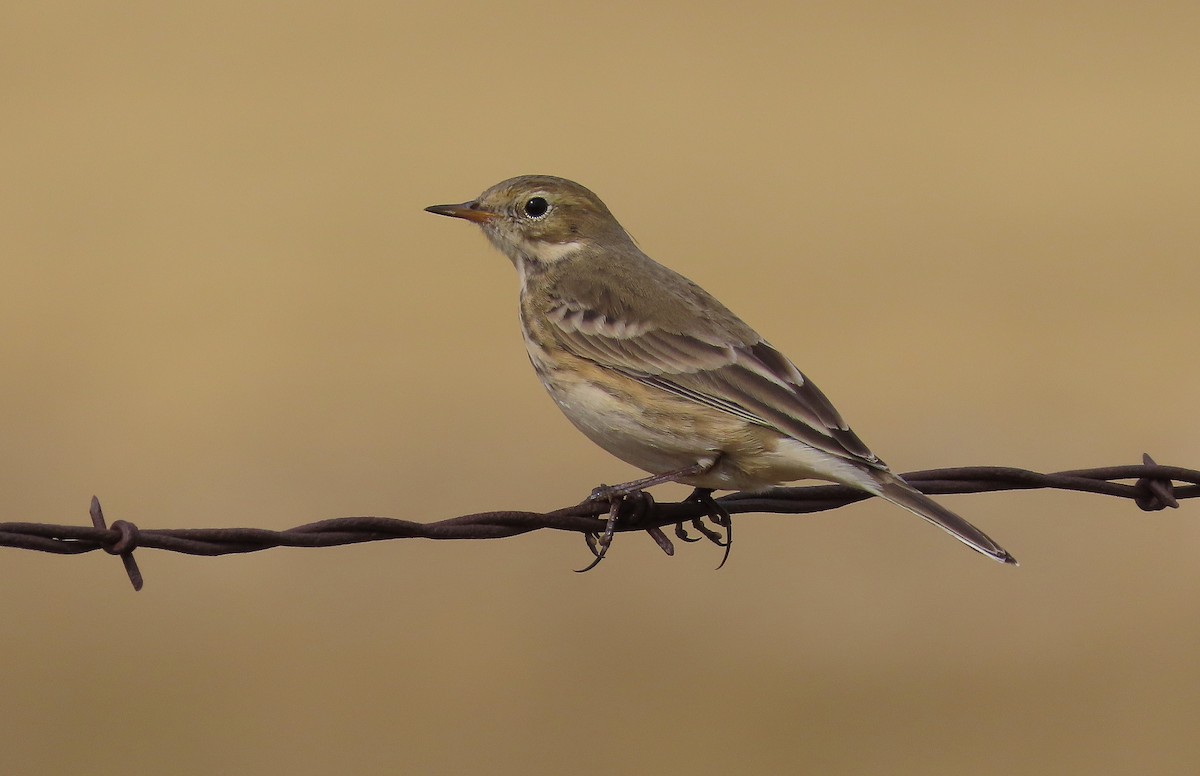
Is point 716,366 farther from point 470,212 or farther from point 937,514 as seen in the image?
point 470,212

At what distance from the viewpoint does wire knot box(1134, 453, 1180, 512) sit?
5699 millimetres

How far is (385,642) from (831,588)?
411 cm

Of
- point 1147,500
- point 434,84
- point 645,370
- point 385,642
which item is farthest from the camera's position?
point 434,84

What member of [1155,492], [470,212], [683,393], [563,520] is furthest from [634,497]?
[470,212]

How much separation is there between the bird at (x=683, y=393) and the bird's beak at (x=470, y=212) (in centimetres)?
66

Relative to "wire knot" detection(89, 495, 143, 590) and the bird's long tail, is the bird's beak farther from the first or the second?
"wire knot" detection(89, 495, 143, 590)

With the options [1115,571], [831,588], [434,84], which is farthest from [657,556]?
[434,84]

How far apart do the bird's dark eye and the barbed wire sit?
2032 mm

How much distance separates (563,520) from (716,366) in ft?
3.78

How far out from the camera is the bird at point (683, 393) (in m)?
5.91

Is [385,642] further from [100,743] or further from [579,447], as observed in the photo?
[579,447]

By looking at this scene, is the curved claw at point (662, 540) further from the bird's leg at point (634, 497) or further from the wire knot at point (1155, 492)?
the wire knot at point (1155, 492)

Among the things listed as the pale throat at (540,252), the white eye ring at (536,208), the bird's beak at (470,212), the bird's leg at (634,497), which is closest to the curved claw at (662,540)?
the bird's leg at (634,497)

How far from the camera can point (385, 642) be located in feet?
42.4
